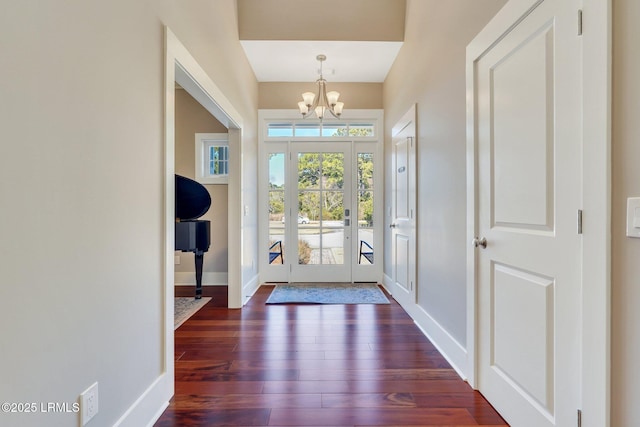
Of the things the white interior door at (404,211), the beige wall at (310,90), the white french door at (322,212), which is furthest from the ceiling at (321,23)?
the white french door at (322,212)

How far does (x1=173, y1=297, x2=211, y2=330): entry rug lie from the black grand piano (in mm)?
123

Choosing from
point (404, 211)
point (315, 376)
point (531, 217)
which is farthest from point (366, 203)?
point (531, 217)

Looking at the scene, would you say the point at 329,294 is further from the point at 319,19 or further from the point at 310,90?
the point at 319,19

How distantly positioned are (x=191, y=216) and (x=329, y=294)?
1.96 meters

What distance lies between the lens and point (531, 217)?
1.41 m

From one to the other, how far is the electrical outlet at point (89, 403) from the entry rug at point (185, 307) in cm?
176

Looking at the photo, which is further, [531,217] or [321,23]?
[321,23]

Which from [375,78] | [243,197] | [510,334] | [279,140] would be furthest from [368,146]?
[510,334]

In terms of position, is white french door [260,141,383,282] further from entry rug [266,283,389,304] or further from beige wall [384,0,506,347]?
beige wall [384,0,506,347]

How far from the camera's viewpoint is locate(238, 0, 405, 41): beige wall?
11.3ft

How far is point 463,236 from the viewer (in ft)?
6.71

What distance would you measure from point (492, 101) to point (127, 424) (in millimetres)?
2407

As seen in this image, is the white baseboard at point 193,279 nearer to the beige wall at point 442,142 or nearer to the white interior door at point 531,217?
the beige wall at point 442,142

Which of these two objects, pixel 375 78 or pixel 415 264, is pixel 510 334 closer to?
pixel 415 264
